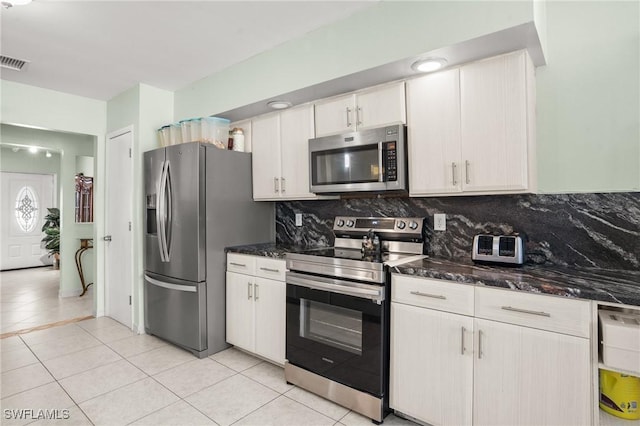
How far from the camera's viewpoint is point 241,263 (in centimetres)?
299

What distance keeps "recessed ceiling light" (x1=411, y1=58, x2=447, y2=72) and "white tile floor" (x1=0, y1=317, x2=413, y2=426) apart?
2.19 metres

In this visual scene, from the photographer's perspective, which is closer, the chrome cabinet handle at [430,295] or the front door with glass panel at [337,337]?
the chrome cabinet handle at [430,295]

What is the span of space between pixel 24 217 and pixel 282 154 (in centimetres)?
775

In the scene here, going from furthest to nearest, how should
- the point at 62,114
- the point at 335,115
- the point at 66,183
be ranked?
the point at 66,183 < the point at 62,114 < the point at 335,115

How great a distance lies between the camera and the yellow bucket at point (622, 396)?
5.53 feet

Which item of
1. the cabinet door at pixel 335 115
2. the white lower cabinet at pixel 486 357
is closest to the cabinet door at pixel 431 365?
the white lower cabinet at pixel 486 357

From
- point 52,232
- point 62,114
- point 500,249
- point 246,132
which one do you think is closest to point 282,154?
point 246,132

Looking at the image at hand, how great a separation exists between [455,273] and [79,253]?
560 cm

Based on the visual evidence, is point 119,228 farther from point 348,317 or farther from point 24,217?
point 24,217

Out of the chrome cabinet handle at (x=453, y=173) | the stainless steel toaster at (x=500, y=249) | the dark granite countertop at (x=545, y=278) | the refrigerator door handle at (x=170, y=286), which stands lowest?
the refrigerator door handle at (x=170, y=286)

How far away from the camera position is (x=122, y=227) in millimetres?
3842

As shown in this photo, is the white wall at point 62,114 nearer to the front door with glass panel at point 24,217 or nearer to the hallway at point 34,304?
the hallway at point 34,304

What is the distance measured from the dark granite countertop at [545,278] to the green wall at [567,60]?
52 cm

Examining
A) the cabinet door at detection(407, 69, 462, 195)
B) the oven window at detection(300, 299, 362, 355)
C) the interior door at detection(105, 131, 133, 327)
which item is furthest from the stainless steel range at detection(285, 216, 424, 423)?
the interior door at detection(105, 131, 133, 327)
